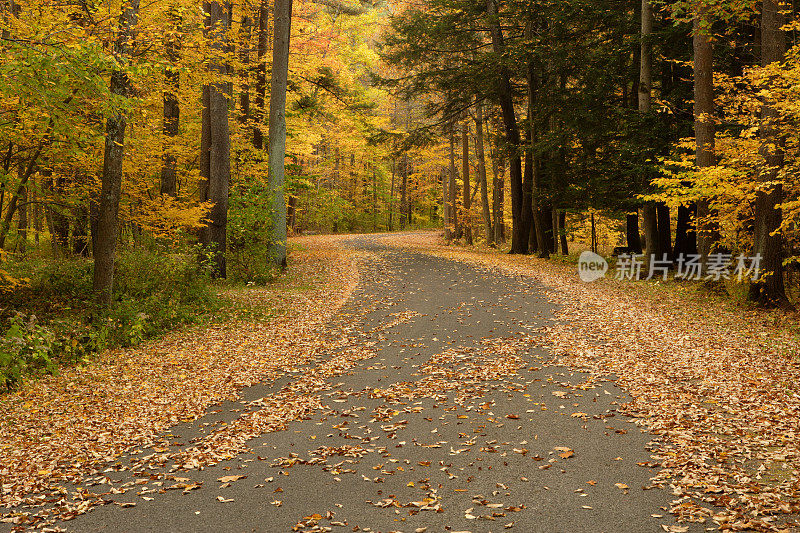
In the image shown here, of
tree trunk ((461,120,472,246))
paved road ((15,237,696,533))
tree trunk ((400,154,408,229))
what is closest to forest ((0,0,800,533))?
paved road ((15,237,696,533))

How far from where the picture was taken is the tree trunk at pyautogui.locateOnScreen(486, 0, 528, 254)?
21.8 meters

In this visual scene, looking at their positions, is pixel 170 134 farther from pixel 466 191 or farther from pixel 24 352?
Answer: pixel 466 191

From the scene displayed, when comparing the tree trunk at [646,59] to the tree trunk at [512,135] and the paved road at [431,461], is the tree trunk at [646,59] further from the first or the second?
the paved road at [431,461]

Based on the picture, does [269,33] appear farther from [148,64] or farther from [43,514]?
[43,514]

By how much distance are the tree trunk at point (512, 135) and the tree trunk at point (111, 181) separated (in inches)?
572

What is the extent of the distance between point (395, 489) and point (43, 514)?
283cm

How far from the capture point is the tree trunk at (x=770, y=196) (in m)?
10.2

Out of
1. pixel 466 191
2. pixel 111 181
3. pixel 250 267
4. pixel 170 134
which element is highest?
pixel 170 134

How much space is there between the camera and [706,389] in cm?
692

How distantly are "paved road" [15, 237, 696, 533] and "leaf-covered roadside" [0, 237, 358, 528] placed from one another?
18.8 inches

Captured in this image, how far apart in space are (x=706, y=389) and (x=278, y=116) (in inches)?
535

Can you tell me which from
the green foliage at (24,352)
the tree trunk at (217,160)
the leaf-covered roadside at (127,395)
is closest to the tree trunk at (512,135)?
the tree trunk at (217,160)

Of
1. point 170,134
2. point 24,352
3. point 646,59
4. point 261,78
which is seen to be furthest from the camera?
point 261,78

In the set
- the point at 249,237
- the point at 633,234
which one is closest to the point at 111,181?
the point at 249,237
